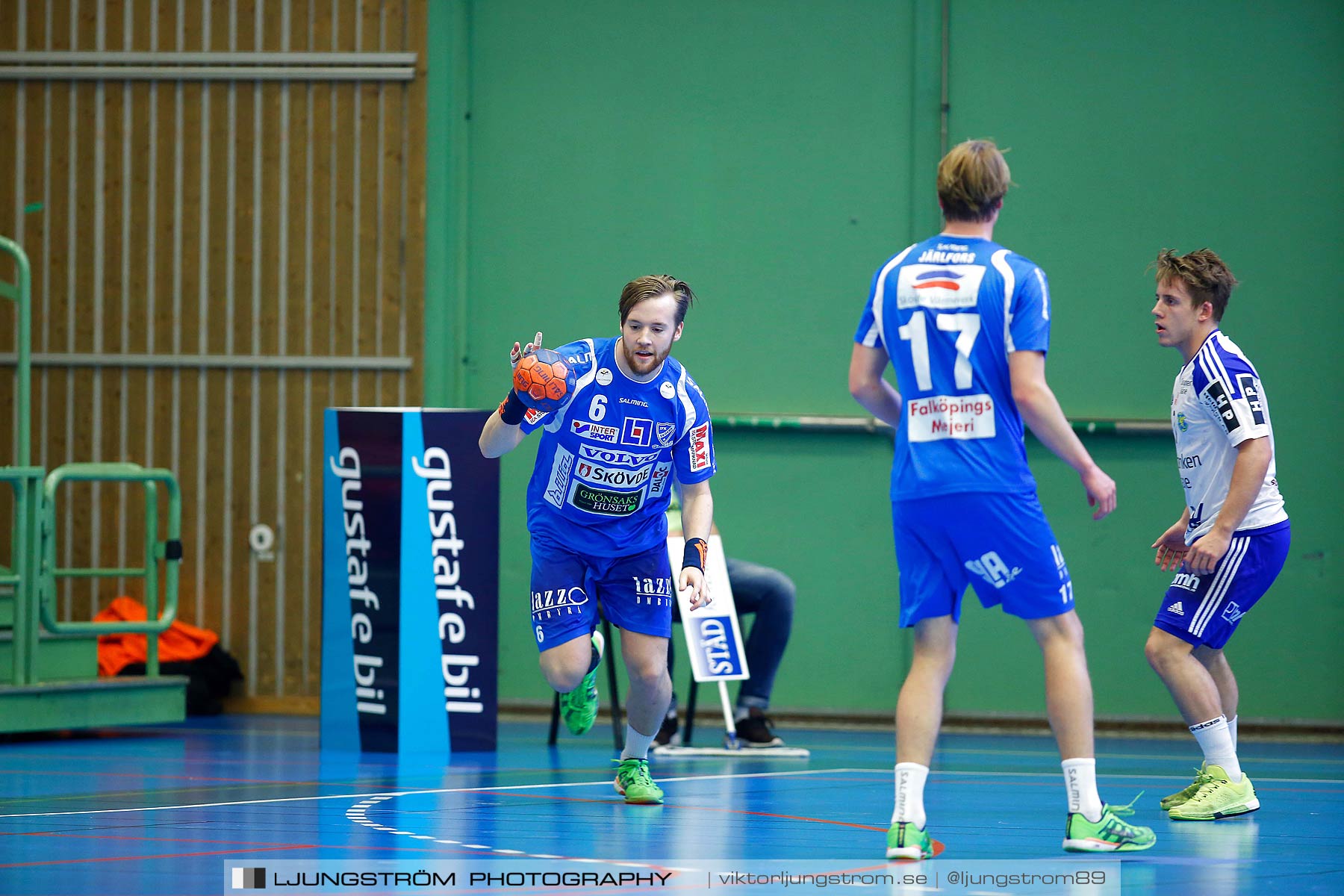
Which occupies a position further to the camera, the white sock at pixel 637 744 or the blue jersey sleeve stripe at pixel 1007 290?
the white sock at pixel 637 744

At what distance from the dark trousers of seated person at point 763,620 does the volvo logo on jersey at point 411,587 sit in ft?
4.02

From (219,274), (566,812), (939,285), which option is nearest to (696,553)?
(566,812)

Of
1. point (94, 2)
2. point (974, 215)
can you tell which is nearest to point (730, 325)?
point (94, 2)

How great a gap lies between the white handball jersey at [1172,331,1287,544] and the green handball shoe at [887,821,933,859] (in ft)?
6.42

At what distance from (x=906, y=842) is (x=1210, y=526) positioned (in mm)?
2122

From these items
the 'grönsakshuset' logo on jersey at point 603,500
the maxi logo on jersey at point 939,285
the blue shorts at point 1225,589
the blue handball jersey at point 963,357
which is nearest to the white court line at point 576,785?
the 'grönsakshuset' logo on jersey at point 603,500

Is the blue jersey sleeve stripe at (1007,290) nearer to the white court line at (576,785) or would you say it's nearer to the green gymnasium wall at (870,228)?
the white court line at (576,785)

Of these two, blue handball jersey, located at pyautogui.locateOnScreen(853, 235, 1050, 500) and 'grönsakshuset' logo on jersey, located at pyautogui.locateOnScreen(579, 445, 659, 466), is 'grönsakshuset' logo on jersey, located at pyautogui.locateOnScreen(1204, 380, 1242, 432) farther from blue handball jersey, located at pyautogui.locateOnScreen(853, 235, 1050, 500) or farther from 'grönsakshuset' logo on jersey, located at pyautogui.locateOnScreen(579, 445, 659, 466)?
'grönsakshuset' logo on jersey, located at pyautogui.locateOnScreen(579, 445, 659, 466)

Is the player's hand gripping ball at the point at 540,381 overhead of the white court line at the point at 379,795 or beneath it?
overhead

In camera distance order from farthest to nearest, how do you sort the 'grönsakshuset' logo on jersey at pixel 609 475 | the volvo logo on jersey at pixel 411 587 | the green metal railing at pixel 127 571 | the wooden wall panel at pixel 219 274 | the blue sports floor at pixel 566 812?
the wooden wall panel at pixel 219 274, the green metal railing at pixel 127 571, the volvo logo on jersey at pixel 411 587, the 'grönsakshuset' logo on jersey at pixel 609 475, the blue sports floor at pixel 566 812

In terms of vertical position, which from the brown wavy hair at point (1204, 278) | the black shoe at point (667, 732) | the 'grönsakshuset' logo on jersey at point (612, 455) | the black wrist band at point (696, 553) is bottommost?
the black shoe at point (667, 732)

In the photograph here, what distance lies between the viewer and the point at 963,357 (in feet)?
13.6

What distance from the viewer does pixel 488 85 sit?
34.2ft

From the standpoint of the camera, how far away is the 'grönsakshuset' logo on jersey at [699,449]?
221 inches
